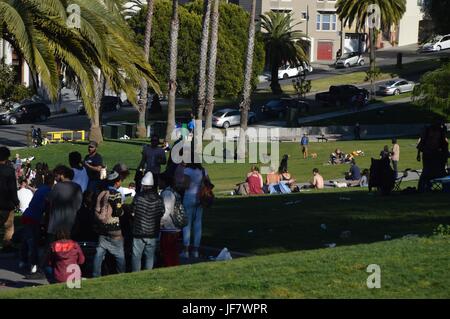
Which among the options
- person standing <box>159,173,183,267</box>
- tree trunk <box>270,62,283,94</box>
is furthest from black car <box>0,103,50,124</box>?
person standing <box>159,173,183,267</box>

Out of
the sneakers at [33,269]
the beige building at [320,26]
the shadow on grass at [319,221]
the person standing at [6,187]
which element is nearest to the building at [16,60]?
the person standing at [6,187]

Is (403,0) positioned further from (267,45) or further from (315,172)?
(315,172)

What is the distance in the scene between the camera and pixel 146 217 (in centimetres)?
1313

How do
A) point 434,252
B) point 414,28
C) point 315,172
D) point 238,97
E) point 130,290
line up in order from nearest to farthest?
1. point 130,290
2. point 434,252
3. point 315,172
4. point 238,97
5. point 414,28

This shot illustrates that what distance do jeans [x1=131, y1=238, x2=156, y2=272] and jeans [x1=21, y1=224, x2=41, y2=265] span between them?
5.09ft

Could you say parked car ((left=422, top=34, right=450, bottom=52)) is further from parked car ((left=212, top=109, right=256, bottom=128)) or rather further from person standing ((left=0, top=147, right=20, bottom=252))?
person standing ((left=0, top=147, right=20, bottom=252))

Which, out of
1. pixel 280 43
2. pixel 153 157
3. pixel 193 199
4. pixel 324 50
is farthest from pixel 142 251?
pixel 324 50

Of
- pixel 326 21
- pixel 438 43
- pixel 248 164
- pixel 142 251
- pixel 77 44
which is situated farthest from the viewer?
pixel 326 21

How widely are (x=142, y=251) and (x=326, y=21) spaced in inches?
3200

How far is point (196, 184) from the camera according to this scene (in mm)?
15570

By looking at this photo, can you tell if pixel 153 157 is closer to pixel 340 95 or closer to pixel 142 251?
pixel 142 251

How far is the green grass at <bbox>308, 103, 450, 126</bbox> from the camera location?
60.4 metres
